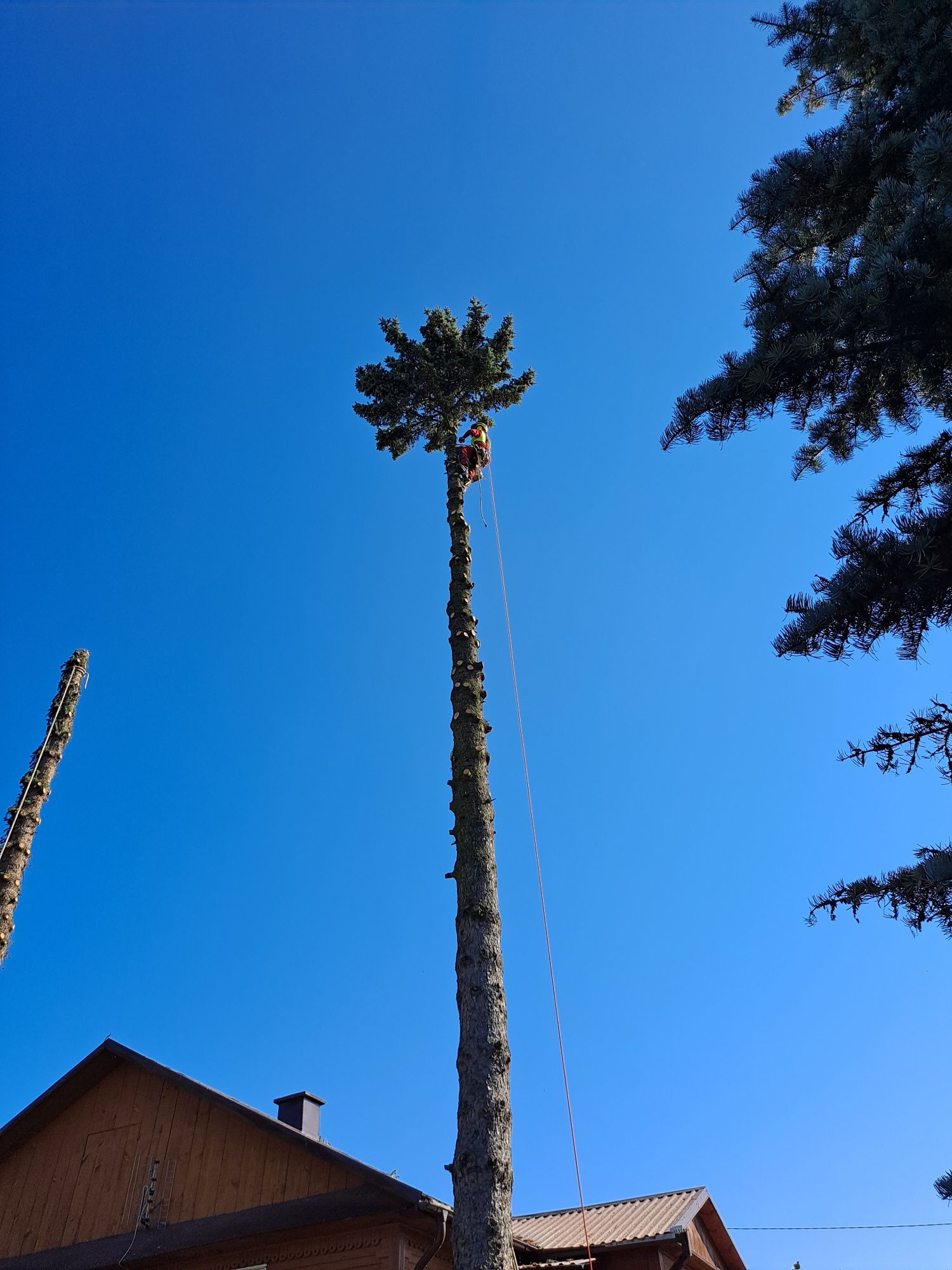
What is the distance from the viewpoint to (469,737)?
9656mm

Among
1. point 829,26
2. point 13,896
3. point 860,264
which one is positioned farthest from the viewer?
point 13,896

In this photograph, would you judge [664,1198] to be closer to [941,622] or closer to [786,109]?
[941,622]

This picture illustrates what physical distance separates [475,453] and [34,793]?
791 centimetres

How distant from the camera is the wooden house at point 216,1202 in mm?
11172

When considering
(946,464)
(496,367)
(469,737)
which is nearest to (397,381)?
(496,367)

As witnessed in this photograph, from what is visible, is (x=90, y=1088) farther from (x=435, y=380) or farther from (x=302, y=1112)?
(x=435, y=380)

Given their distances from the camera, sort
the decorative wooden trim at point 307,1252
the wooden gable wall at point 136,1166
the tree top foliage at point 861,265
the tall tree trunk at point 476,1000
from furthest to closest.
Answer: the wooden gable wall at point 136,1166
the decorative wooden trim at point 307,1252
the tall tree trunk at point 476,1000
the tree top foliage at point 861,265

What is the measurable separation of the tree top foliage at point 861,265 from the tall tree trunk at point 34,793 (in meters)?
10.8

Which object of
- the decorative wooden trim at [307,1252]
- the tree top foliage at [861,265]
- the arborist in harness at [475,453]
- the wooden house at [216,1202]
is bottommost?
the decorative wooden trim at [307,1252]

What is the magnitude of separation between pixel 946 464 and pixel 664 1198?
A: 43.0ft

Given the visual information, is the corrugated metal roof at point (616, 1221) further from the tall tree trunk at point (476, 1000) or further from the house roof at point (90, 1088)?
the tall tree trunk at point (476, 1000)

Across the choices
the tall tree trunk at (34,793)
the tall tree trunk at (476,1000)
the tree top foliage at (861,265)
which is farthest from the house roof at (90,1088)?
the tree top foliage at (861,265)

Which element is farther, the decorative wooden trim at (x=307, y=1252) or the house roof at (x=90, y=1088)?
the house roof at (x=90, y=1088)

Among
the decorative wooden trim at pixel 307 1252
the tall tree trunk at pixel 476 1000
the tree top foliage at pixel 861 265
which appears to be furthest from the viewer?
the decorative wooden trim at pixel 307 1252
